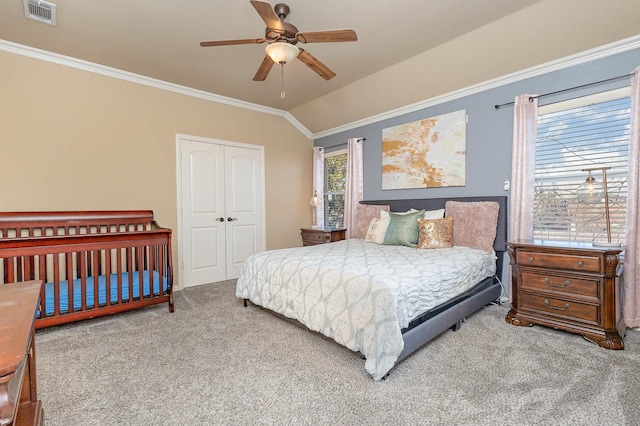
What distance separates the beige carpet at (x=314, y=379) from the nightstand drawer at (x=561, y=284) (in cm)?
37

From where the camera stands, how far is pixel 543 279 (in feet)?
8.46

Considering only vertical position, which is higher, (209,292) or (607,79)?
(607,79)

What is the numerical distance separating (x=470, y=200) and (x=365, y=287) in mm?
2237

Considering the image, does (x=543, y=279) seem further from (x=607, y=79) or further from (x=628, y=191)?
(x=607, y=79)

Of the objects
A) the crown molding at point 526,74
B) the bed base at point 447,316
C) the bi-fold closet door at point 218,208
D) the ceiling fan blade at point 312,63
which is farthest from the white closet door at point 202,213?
the bed base at point 447,316

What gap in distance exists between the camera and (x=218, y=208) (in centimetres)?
451

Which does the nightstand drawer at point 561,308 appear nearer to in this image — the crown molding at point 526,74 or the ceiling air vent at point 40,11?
the crown molding at point 526,74

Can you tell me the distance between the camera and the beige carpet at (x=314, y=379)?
156 centimetres

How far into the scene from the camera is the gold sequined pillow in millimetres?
3236

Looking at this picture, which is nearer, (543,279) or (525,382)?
(525,382)

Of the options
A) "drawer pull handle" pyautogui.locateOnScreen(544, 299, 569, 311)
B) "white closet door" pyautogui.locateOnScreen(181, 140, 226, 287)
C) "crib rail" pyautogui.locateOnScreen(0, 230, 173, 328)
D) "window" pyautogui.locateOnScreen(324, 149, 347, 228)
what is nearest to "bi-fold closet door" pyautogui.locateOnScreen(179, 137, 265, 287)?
"white closet door" pyautogui.locateOnScreen(181, 140, 226, 287)

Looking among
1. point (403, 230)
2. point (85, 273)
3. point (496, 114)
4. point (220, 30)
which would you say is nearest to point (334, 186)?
point (403, 230)

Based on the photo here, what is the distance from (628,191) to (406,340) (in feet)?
7.75

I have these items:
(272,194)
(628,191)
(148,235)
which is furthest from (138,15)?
(628,191)
